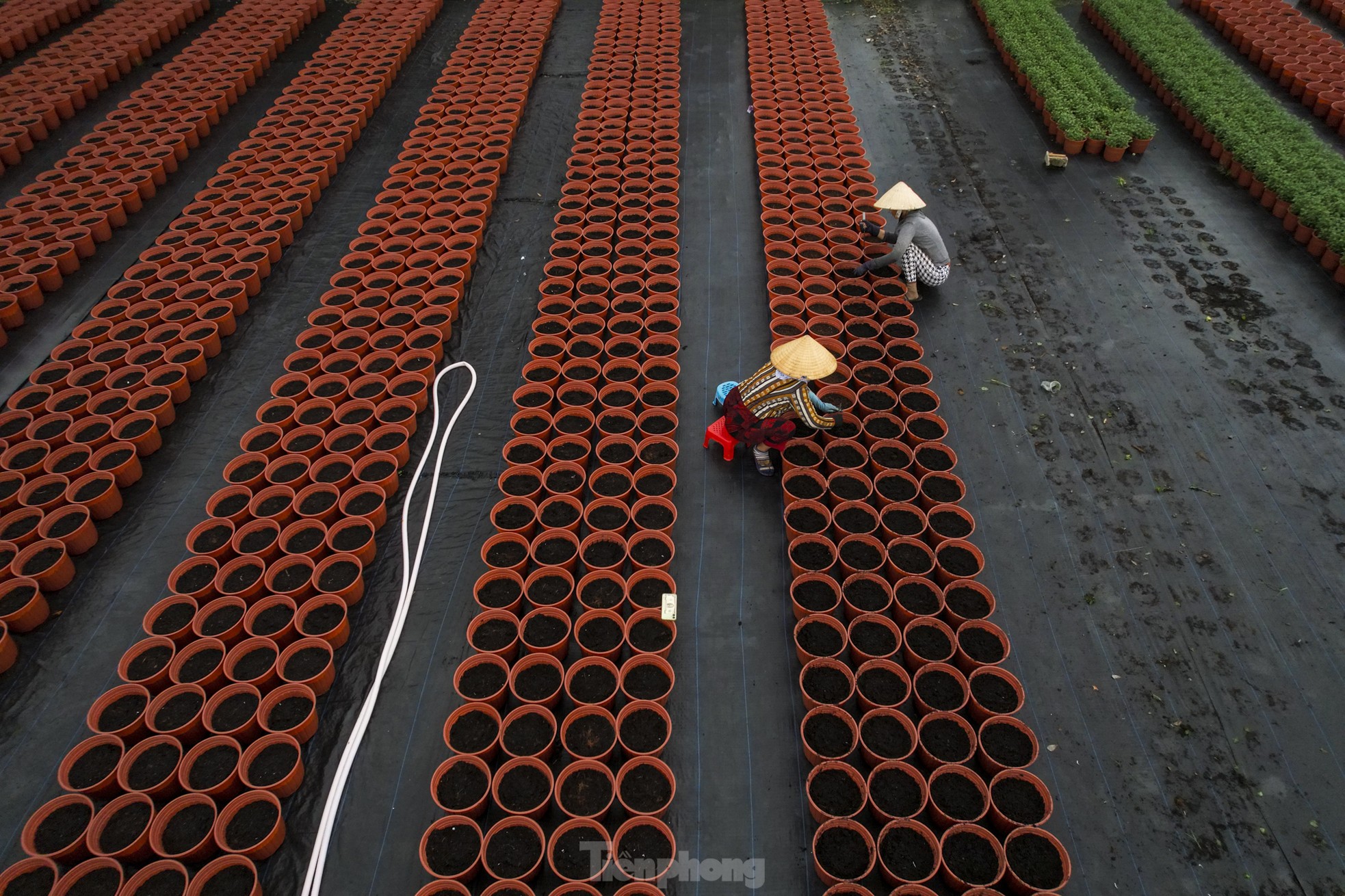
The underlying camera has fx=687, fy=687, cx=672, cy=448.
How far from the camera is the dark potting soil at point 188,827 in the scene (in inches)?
152

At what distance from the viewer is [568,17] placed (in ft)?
42.2

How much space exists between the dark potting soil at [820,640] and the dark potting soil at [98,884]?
13.5 ft

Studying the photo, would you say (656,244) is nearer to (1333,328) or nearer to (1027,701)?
(1027,701)

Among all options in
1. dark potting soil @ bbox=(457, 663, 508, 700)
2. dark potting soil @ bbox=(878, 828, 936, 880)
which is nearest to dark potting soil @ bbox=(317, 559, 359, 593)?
dark potting soil @ bbox=(457, 663, 508, 700)

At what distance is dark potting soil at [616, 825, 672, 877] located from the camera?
3.83 meters

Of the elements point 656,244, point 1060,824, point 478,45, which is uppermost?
point 478,45

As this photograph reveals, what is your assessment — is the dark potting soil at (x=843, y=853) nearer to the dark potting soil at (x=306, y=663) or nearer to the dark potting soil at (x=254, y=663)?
the dark potting soil at (x=306, y=663)

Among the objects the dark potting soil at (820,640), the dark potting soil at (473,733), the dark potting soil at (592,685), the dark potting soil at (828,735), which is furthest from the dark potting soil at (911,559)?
the dark potting soil at (473,733)

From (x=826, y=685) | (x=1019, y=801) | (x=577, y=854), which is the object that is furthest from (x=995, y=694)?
(x=577, y=854)

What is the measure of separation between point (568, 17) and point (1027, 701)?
13.5 meters

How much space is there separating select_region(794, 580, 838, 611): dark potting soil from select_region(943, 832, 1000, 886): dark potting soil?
152 centimetres

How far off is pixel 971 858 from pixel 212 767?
4452mm

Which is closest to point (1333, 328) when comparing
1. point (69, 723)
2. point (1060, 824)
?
point (1060, 824)

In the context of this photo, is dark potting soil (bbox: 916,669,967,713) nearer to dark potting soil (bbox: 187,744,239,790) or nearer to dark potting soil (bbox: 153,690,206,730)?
dark potting soil (bbox: 187,744,239,790)
